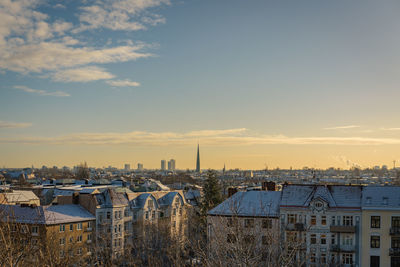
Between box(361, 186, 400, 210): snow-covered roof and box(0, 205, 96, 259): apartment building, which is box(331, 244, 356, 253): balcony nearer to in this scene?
box(361, 186, 400, 210): snow-covered roof

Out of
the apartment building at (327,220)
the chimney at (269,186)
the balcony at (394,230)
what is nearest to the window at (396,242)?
Answer: the balcony at (394,230)

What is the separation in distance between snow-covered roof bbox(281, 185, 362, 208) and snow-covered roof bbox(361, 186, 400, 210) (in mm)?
724

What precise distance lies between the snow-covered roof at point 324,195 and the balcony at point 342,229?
2023mm

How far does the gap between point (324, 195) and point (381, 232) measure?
6.40 metres

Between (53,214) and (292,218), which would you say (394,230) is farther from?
(53,214)

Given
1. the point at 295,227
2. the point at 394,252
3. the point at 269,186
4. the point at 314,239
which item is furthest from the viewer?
the point at 269,186

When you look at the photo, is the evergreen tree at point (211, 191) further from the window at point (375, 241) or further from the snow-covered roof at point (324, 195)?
the window at point (375, 241)

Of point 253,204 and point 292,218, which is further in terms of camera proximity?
point 253,204

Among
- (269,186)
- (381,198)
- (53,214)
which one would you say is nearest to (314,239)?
(381,198)

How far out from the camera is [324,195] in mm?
44625

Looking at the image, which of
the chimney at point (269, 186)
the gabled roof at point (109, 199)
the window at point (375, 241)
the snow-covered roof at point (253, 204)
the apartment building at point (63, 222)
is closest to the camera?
the window at point (375, 241)

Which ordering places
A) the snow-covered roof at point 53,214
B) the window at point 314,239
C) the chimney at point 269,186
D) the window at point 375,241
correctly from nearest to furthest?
the window at point 375,241, the window at point 314,239, the snow-covered roof at point 53,214, the chimney at point 269,186

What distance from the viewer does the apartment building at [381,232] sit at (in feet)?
136

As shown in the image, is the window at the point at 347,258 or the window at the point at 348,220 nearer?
the window at the point at 347,258
